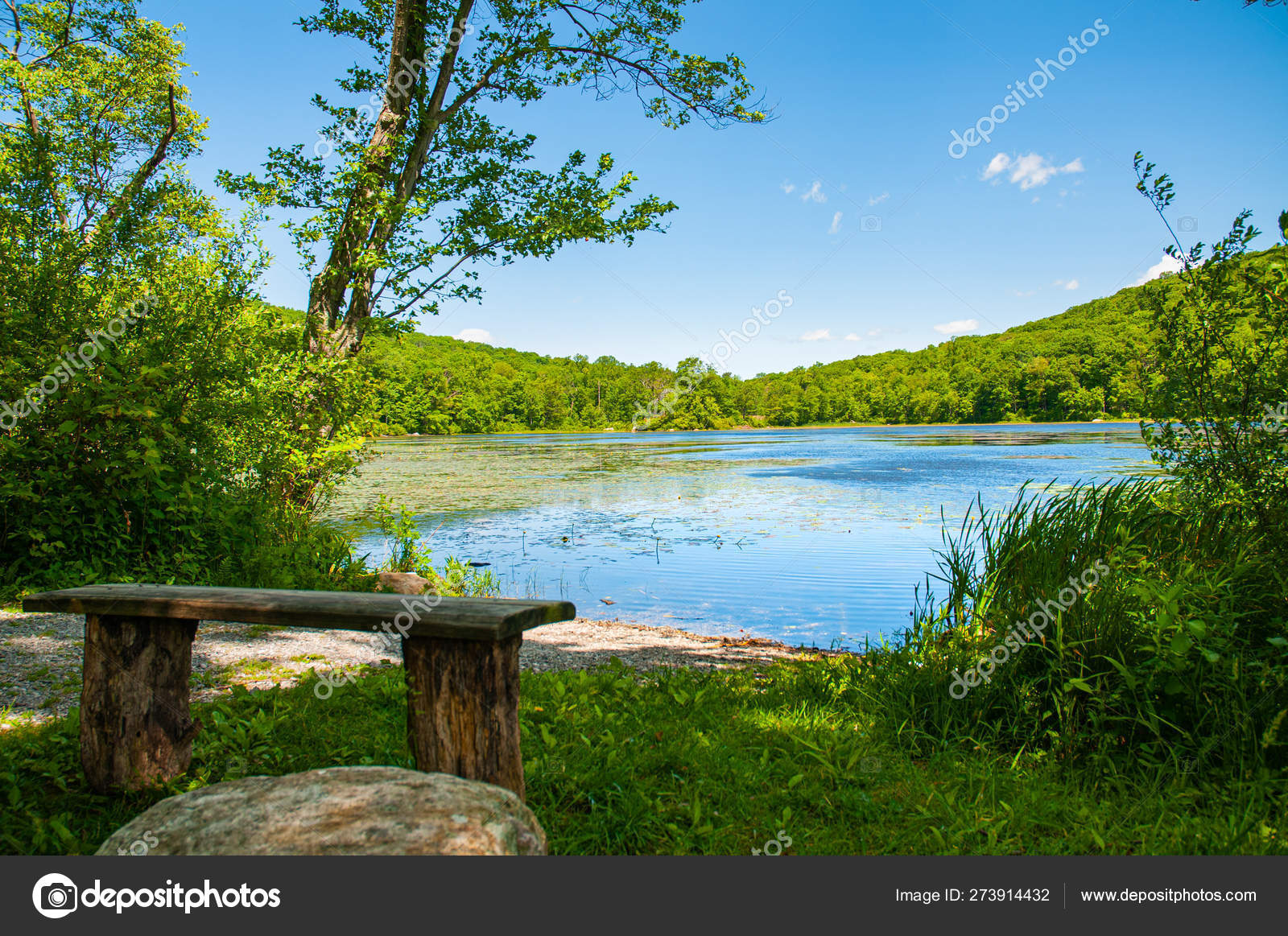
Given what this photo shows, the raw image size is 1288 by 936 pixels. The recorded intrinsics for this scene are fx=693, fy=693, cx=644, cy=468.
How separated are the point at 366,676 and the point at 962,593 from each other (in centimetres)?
378

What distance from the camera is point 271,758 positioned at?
3092 mm

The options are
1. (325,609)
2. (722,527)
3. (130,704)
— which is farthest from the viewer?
(722,527)

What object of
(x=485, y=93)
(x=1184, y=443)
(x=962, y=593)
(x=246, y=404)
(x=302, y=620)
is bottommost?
(x=962, y=593)

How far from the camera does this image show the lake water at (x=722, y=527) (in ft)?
29.5

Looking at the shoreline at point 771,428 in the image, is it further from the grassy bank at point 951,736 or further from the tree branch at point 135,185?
the grassy bank at point 951,736

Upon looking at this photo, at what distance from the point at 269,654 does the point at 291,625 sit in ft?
10.7

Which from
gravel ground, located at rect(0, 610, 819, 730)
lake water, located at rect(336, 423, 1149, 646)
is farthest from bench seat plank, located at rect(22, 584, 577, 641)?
lake water, located at rect(336, 423, 1149, 646)

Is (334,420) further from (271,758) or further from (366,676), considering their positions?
(271,758)

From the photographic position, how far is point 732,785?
9.41 feet

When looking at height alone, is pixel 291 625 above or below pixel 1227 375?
below

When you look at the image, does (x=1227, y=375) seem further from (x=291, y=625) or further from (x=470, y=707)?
(x=291, y=625)

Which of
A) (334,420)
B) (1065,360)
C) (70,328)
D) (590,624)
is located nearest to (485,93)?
(334,420)

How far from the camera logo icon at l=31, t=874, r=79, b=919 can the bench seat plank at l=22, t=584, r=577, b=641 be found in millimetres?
876

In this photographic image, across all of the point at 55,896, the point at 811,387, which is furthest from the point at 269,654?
the point at 811,387
